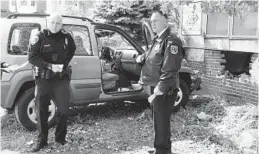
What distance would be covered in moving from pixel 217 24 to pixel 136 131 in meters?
3.60

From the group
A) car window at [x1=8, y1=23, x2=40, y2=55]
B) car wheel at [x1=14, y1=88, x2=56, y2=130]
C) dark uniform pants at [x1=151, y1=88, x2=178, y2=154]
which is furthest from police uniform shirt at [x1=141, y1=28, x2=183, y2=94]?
car window at [x1=8, y1=23, x2=40, y2=55]

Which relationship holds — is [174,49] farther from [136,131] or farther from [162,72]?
[136,131]

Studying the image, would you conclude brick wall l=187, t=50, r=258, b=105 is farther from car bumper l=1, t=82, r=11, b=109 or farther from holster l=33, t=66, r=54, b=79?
car bumper l=1, t=82, r=11, b=109

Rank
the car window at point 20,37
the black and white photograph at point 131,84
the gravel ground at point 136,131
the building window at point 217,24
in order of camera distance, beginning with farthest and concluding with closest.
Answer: the building window at point 217,24, the car window at point 20,37, the gravel ground at point 136,131, the black and white photograph at point 131,84

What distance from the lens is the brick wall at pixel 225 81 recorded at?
6.85 meters

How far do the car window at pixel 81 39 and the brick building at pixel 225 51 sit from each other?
308 cm

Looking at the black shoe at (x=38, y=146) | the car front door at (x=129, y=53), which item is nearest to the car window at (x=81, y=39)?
the car front door at (x=129, y=53)

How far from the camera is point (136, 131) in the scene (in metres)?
5.64

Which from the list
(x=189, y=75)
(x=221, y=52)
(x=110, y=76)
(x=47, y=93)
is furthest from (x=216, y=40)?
(x=47, y=93)

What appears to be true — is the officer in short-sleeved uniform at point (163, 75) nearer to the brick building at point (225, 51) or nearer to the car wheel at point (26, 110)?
the car wheel at point (26, 110)

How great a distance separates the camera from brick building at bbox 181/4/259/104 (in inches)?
272

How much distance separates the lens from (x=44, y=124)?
4742 mm

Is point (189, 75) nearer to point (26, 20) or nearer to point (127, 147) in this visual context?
point (127, 147)

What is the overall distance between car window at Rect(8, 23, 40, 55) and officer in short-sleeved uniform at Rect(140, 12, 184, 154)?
2.15 meters
